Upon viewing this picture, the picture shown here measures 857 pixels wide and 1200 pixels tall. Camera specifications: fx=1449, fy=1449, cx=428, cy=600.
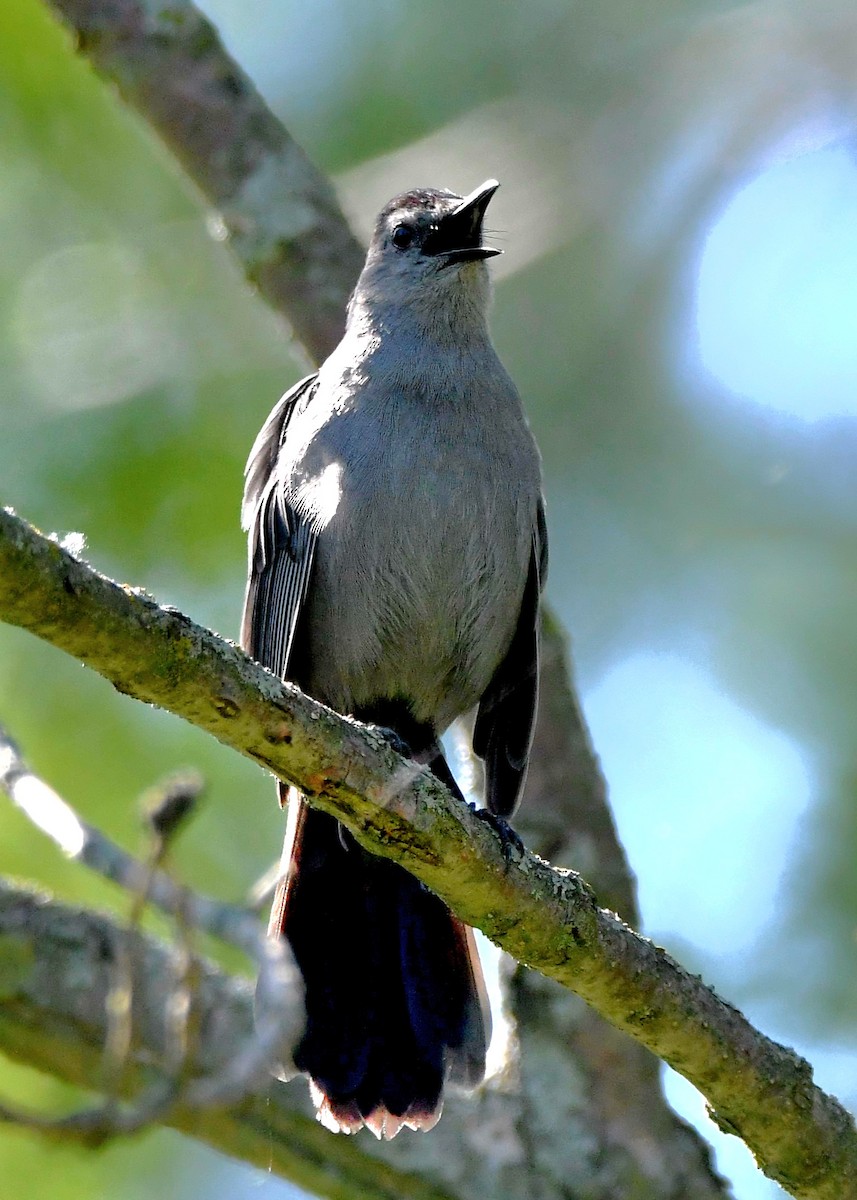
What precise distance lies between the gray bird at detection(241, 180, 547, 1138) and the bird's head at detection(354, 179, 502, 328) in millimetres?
241

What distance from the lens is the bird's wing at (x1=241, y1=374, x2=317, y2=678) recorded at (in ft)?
15.4

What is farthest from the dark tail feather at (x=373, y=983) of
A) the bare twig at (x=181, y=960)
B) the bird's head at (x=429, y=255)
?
the bird's head at (x=429, y=255)

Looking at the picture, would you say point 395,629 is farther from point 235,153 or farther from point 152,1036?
point 235,153

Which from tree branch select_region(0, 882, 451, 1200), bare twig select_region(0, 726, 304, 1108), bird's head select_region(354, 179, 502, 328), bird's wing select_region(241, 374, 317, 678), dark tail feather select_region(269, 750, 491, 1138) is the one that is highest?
bird's head select_region(354, 179, 502, 328)

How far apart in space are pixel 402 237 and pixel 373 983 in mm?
2790

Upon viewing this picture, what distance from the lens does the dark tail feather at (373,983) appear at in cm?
433

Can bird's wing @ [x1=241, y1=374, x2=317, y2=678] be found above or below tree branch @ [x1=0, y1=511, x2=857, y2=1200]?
above

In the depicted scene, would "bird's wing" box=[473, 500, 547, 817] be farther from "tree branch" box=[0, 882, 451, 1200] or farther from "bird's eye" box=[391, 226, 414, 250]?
"bird's eye" box=[391, 226, 414, 250]

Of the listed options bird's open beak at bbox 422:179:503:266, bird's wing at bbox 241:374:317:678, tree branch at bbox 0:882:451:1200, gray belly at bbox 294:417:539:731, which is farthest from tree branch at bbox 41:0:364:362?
tree branch at bbox 0:882:451:1200

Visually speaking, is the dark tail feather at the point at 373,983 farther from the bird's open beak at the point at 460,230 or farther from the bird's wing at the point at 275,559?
the bird's open beak at the point at 460,230

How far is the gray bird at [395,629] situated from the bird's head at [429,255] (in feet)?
0.79

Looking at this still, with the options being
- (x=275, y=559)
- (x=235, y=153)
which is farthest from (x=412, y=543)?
(x=235, y=153)

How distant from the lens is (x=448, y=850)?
3422 mm

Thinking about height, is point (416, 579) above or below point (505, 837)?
above
